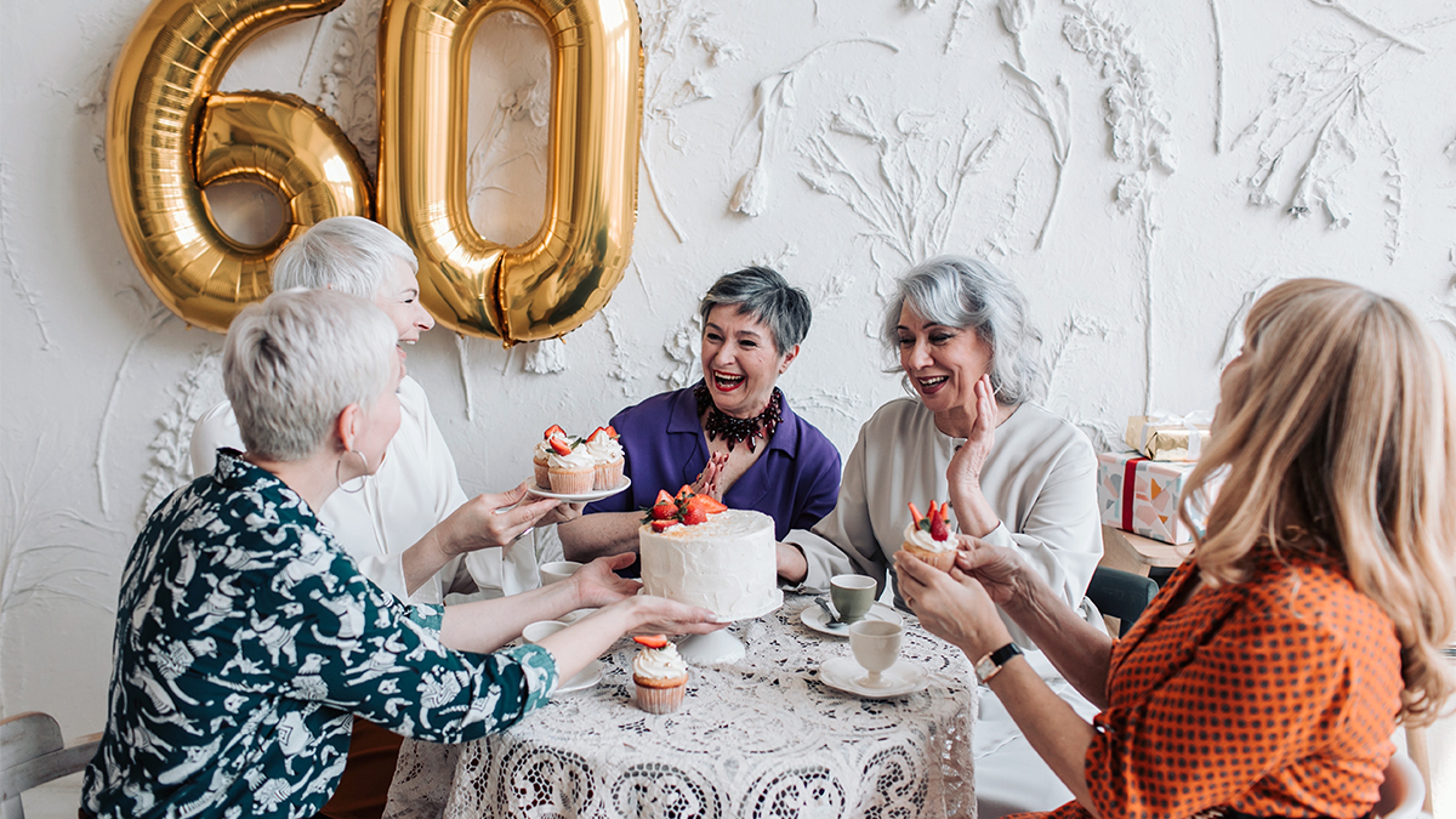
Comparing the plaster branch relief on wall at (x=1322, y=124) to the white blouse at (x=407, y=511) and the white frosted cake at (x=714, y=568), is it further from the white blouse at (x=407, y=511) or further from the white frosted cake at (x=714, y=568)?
the white blouse at (x=407, y=511)

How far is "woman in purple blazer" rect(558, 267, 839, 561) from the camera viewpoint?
9.09 feet

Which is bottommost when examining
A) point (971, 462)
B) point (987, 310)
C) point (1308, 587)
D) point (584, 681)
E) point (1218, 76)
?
point (584, 681)

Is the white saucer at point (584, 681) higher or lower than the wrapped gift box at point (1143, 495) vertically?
higher

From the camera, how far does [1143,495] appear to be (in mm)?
2947

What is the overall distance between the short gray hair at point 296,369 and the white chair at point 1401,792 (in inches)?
63.6

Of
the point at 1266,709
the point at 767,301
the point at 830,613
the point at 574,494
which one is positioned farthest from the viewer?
the point at 767,301

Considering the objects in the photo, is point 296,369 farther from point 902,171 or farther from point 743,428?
point 902,171

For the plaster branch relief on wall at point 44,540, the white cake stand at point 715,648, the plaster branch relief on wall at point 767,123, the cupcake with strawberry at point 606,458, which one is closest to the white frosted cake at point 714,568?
the white cake stand at point 715,648

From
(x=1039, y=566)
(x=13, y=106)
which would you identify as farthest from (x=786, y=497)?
(x=13, y=106)

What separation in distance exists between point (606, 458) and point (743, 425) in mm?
720

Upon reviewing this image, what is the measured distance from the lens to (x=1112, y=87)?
3.08m

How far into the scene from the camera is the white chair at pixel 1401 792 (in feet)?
3.85

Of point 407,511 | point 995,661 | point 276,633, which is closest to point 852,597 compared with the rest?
point 995,661

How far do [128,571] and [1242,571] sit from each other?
5.59ft
